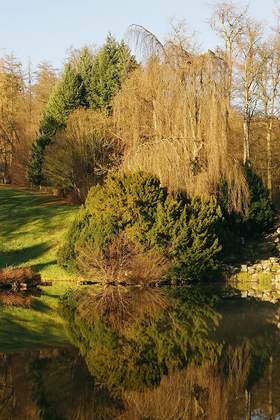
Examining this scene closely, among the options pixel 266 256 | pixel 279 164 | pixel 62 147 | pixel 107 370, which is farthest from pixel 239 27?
pixel 107 370

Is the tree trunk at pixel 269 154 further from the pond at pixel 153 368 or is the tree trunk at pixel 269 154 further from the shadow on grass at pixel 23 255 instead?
the pond at pixel 153 368

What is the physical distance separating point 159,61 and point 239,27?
13925 mm

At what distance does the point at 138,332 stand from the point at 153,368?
343 centimetres

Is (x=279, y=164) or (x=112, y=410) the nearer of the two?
(x=112, y=410)

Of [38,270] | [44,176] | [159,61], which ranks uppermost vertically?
[159,61]

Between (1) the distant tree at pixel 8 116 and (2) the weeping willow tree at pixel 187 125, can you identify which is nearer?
(2) the weeping willow tree at pixel 187 125

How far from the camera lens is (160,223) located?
23.9 metres

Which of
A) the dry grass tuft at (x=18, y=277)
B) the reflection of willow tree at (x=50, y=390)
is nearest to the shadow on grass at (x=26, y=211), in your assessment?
the dry grass tuft at (x=18, y=277)

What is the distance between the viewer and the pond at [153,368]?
9273mm

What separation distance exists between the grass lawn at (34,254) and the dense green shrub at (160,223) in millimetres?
3213

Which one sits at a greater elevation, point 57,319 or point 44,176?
point 44,176

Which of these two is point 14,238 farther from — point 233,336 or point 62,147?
point 233,336

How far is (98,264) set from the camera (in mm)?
24297

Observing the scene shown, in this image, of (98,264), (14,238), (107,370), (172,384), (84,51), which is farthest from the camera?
(84,51)
